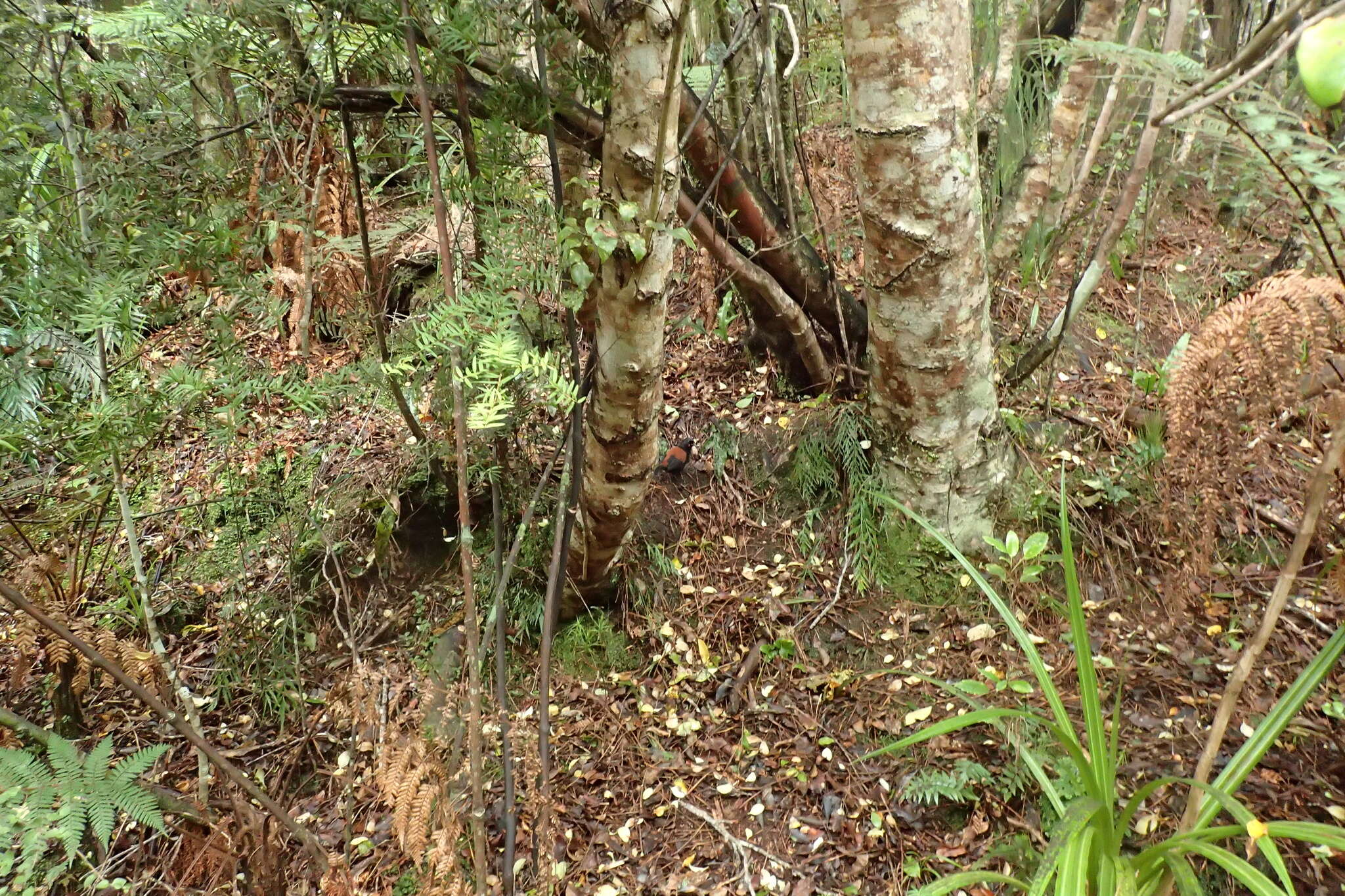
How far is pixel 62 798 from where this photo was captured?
176 cm

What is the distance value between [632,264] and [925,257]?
105 cm

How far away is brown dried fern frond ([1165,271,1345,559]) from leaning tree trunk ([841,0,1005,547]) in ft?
2.98

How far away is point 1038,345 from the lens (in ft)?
10.0

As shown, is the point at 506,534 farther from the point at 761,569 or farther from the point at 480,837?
the point at 480,837

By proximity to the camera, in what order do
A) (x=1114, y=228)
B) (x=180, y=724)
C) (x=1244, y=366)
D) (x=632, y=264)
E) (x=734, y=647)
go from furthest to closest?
(x=734, y=647)
(x=1114, y=228)
(x=632, y=264)
(x=180, y=724)
(x=1244, y=366)

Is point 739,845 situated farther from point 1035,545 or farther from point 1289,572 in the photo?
point 1289,572

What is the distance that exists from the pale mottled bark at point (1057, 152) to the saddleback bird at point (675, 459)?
1.61 m

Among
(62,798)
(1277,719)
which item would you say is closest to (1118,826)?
(1277,719)

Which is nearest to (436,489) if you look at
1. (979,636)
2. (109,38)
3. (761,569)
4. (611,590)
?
(611,590)

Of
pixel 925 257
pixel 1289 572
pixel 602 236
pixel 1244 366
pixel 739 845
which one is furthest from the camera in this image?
pixel 925 257

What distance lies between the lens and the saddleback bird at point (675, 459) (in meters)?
3.38

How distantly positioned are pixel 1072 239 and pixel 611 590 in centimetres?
315

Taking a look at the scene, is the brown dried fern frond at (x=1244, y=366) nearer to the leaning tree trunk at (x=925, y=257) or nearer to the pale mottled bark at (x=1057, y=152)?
the leaning tree trunk at (x=925, y=257)

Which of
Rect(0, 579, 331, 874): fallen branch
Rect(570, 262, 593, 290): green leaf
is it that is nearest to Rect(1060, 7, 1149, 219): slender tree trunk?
Rect(570, 262, 593, 290): green leaf
